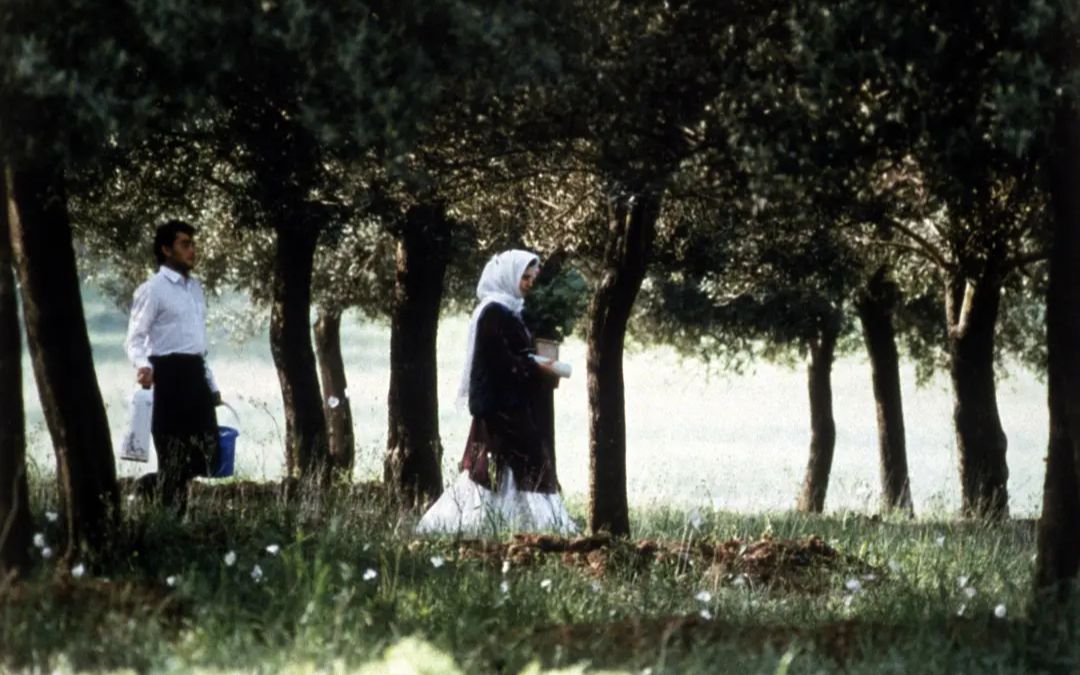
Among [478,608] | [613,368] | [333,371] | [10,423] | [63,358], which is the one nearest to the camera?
[478,608]

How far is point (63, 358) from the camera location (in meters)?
11.6

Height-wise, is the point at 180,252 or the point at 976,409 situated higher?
the point at 180,252

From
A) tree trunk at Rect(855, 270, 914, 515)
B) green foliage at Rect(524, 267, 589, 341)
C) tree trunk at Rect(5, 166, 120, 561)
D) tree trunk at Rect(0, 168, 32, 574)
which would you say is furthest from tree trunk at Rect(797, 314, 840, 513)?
tree trunk at Rect(0, 168, 32, 574)

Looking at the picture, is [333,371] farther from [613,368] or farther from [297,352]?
[613,368]

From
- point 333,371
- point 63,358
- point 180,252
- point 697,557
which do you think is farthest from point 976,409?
point 63,358

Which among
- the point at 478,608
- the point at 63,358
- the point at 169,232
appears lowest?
the point at 478,608

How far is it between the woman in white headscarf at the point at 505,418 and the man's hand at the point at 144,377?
9.58ft

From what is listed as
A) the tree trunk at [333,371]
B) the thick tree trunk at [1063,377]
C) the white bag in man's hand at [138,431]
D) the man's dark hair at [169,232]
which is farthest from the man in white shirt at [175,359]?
the tree trunk at [333,371]

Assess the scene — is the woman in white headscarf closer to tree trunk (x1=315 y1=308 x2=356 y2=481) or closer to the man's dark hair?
the man's dark hair

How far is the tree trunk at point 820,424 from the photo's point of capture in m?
29.9

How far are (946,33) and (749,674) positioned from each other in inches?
155

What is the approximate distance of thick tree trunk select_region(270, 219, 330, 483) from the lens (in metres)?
21.2

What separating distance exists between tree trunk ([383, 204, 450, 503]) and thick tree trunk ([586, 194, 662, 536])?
3.74 m

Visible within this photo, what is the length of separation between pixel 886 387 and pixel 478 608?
62.0 ft
